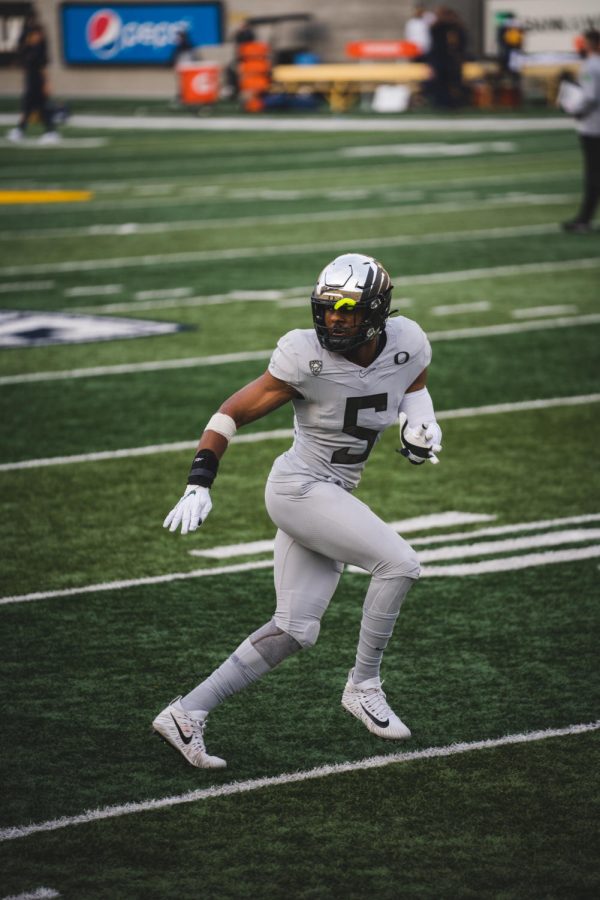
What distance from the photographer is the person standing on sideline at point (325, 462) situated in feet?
17.3

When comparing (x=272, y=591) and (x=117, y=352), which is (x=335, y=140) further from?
(x=272, y=591)

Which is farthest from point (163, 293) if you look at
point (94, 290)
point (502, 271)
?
point (502, 271)

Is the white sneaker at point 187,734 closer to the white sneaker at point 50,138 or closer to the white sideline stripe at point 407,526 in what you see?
the white sideline stripe at point 407,526

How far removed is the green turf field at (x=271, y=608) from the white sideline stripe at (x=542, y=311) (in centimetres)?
5

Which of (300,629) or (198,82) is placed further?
(198,82)

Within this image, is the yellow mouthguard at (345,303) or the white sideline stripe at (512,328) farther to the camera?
the white sideline stripe at (512,328)

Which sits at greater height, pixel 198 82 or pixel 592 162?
pixel 592 162

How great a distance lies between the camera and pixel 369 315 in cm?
527

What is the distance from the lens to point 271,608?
274 inches

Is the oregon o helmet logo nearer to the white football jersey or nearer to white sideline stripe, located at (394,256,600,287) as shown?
white sideline stripe, located at (394,256,600,287)

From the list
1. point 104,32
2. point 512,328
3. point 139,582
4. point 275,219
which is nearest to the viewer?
point 139,582

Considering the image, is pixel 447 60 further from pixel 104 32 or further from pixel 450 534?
pixel 450 534

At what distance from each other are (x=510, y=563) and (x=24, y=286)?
897cm

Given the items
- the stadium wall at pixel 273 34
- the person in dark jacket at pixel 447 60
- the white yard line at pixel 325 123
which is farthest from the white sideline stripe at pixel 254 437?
the stadium wall at pixel 273 34
